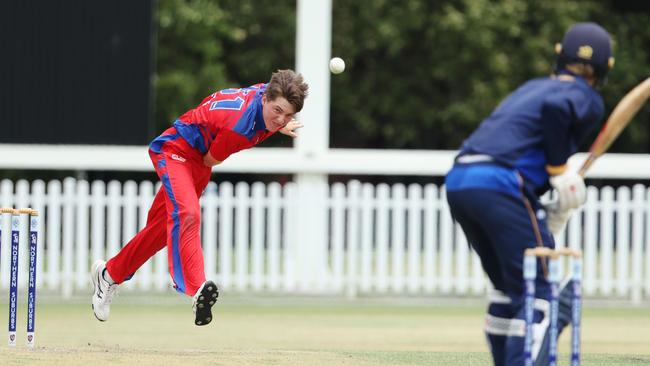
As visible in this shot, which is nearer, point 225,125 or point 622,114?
point 622,114

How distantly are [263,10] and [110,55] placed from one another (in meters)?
16.5

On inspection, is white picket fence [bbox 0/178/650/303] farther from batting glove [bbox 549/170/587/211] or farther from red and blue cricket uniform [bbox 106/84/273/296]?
batting glove [bbox 549/170/587/211]

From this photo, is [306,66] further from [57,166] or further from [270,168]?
[57,166]

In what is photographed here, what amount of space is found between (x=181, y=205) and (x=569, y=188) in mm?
2853

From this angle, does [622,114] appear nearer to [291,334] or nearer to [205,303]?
[205,303]

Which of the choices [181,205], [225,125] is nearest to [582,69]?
[225,125]

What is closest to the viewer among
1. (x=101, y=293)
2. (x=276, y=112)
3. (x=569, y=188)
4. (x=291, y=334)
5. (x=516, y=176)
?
(x=569, y=188)

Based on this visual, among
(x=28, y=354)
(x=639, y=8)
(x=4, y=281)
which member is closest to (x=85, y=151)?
(x=4, y=281)

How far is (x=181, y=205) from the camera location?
7.93 m

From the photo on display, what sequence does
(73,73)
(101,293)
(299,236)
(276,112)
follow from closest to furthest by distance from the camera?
(276,112)
(101,293)
(299,236)
(73,73)

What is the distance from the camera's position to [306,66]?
14578 millimetres

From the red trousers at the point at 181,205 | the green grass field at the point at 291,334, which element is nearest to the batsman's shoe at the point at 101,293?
the green grass field at the point at 291,334

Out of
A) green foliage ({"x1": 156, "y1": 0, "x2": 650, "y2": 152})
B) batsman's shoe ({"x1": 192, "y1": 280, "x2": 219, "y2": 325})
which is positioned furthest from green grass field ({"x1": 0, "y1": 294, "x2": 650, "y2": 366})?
green foliage ({"x1": 156, "y1": 0, "x2": 650, "y2": 152})

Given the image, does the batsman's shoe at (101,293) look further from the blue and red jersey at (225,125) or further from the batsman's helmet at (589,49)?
the batsman's helmet at (589,49)
